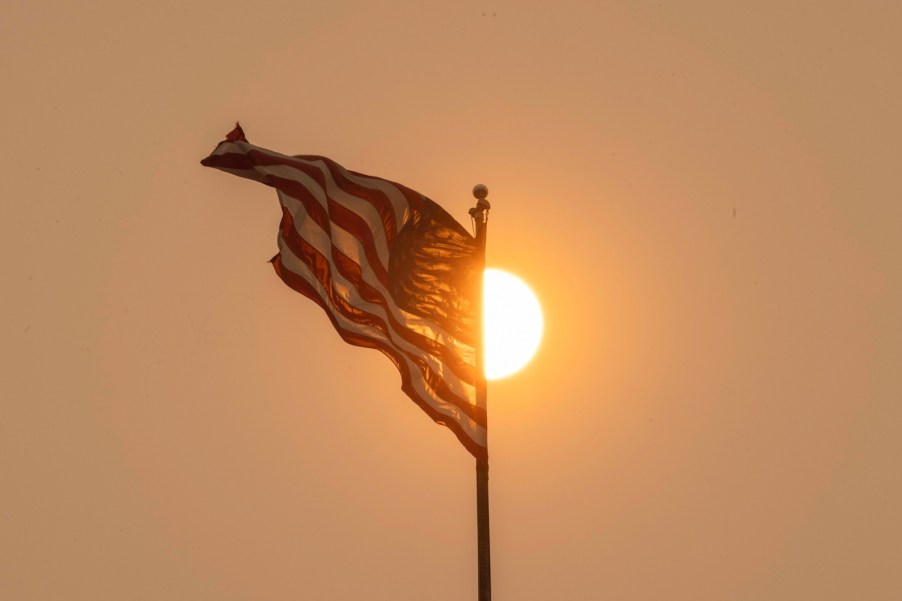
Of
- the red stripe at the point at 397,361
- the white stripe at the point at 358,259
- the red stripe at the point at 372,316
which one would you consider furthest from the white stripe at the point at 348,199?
the red stripe at the point at 397,361

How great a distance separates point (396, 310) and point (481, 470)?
8.37 ft

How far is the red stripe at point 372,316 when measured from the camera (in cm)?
1641

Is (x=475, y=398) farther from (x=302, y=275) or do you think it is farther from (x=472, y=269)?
(x=302, y=275)

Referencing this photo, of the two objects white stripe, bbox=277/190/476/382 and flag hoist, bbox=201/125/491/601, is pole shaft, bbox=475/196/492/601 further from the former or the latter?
white stripe, bbox=277/190/476/382

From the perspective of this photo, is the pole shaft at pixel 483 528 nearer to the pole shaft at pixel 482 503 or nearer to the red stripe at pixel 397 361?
the pole shaft at pixel 482 503

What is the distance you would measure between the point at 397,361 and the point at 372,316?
73cm

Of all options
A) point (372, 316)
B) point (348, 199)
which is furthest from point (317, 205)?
point (372, 316)

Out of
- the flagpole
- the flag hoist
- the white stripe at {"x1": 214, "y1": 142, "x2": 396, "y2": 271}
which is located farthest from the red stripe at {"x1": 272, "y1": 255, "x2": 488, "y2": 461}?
the white stripe at {"x1": 214, "y1": 142, "x2": 396, "y2": 271}

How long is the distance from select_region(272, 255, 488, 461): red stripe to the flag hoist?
0.05ft

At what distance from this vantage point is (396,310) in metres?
16.7

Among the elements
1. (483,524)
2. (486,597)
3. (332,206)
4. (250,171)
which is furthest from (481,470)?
(250,171)

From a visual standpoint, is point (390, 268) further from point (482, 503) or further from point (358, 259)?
point (482, 503)

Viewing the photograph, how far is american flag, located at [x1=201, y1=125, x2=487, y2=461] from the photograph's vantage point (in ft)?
54.3

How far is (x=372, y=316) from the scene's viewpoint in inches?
655
